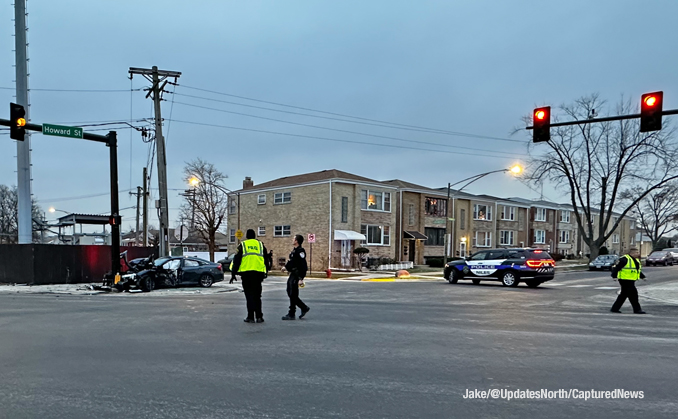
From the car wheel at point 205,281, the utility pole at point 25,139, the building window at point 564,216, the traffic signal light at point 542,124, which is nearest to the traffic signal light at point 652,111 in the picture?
the traffic signal light at point 542,124

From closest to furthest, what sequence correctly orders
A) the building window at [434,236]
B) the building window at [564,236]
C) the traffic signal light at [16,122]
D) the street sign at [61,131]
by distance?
the traffic signal light at [16,122], the street sign at [61,131], the building window at [434,236], the building window at [564,236]

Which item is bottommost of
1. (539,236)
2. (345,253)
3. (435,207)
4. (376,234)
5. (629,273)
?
(345,253)

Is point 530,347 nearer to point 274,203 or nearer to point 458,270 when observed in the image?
point 458,270

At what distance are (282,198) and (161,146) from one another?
1947cm

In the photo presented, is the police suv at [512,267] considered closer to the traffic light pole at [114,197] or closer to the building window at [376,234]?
the traffic light pole at [114,197]

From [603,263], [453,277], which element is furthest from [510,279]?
[603,263]

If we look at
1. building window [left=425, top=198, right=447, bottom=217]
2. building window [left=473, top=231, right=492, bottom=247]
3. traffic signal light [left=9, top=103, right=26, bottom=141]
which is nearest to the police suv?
traffic signal light [left=9, top=103, right=26, bottom=141]

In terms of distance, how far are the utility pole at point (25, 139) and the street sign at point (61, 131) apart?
213 inches

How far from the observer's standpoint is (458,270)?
24.2 meters

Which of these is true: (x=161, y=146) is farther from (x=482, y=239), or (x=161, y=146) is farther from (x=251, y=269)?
(x=482, y=239)

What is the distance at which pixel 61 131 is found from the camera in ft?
55.7

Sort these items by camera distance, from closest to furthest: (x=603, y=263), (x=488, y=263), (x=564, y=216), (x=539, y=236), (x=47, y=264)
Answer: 1. (x=47, y=264)
2. (x=488, y=263)
3. (x=603, y=263)
4. (x=539, y=236)
5. (x=564, y=216)

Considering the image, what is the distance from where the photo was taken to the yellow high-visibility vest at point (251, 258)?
31.5 ft

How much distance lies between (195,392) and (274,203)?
37627 mm
